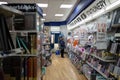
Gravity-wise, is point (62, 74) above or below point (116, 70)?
below

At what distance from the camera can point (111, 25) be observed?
4.09 meters

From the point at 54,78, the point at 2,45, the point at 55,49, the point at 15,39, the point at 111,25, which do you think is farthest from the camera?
the point at 55,49

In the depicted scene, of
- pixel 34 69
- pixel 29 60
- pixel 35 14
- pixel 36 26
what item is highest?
pixel 35 14

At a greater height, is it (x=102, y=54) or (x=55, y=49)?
(x=102, y=54)

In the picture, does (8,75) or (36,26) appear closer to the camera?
(8,75)

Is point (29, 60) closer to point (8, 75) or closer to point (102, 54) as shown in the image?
point (8, 75)

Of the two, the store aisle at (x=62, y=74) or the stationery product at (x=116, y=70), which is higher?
the stationery product at (x=116, y=70)

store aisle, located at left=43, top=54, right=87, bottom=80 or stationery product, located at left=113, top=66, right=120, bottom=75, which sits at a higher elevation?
stationery product, located at left=113, top=66, right=120, bottom=75

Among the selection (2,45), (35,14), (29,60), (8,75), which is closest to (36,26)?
(35,14)

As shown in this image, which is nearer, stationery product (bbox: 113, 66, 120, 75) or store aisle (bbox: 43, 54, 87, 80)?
stationery product (bbox: 113, 66, 120, 75)

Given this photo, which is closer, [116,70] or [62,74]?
[116,70]

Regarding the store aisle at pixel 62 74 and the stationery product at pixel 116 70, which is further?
the store aisle at pixel 62 74

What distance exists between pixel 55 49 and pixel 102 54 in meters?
12.8

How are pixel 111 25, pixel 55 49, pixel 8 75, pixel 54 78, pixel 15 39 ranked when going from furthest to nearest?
1. pixel 55 49
2. pixel 54 78
3. pixel 111 25
4. pixel 15 39
5. pixel 8 75
